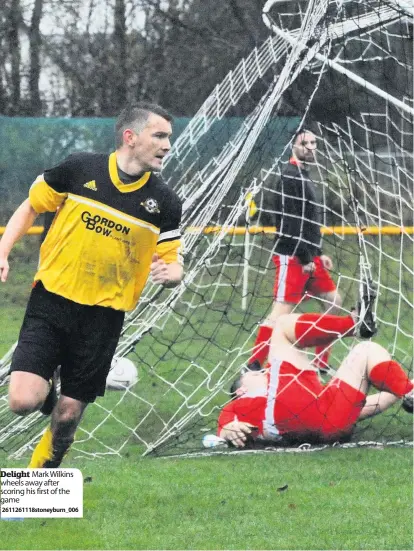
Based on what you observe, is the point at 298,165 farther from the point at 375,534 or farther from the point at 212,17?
the point at 212,17

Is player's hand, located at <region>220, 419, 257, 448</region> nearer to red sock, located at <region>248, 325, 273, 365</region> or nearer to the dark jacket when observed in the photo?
red sock, located at <region>248, 325, 273, 365</region>

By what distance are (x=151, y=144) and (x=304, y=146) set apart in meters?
2.36

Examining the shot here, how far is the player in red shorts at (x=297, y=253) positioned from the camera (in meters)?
7.57

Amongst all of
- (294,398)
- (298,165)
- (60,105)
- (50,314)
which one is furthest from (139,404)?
(60,105)

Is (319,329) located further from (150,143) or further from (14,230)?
(14,230)

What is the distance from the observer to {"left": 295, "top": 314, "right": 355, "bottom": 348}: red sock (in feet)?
19.7

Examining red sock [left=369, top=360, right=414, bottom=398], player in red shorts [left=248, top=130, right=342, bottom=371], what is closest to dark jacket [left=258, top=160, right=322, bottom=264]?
player in red shorts [left=248, top=130, right=342, bottom=371]

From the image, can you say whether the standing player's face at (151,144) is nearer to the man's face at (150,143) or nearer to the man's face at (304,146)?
the man's face at (150,143)

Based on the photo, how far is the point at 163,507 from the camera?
4.90 metres

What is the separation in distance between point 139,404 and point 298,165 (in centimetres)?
194

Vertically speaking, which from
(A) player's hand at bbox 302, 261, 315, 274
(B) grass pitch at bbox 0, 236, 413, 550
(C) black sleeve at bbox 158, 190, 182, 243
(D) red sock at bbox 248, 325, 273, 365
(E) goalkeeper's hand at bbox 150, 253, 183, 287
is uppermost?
(C) black sleeve at bbox 158, 190, 182, 243

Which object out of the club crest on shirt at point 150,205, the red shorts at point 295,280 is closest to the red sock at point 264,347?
the red shorts at point 295,280

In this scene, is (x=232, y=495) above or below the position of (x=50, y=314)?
below

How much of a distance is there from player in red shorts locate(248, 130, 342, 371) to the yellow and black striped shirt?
2.85 m
